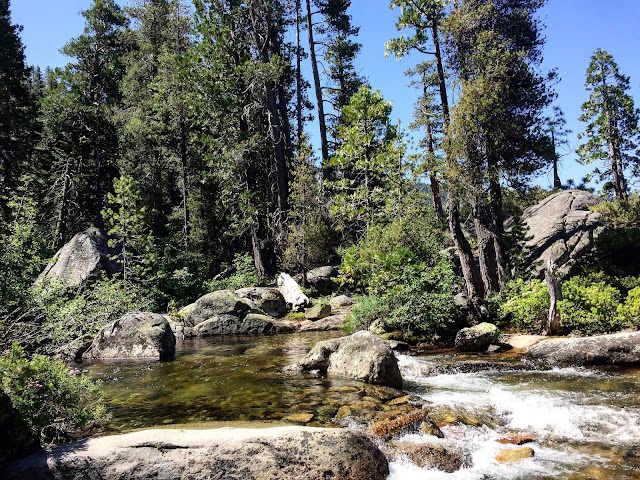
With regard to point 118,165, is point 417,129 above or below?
below

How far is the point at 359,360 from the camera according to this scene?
8.28 m

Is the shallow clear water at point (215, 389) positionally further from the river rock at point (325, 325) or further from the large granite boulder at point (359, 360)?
the river rock at point (325, 325)

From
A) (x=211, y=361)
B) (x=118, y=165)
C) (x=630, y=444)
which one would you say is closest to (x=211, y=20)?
(x=118, y=165)

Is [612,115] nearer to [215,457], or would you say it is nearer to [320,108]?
[320,108]

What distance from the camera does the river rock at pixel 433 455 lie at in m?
4.75

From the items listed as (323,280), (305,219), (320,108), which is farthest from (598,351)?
(320,108)

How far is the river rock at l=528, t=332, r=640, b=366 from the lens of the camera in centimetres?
871

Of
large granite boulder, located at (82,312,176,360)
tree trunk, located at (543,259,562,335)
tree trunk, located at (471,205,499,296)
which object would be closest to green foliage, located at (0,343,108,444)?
large granite boulder, located at (82,312,176,360)

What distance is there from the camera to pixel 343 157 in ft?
63.4

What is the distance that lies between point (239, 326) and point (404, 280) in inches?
263

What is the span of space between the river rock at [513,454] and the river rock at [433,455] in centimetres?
41

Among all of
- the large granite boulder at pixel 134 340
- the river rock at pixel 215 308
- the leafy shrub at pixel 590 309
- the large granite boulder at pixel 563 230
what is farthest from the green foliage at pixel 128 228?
the large granite boulder at pixel 563 230

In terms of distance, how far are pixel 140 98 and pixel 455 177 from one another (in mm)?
26099

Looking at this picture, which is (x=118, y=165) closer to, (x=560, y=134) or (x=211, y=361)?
(x=211, y=361)
